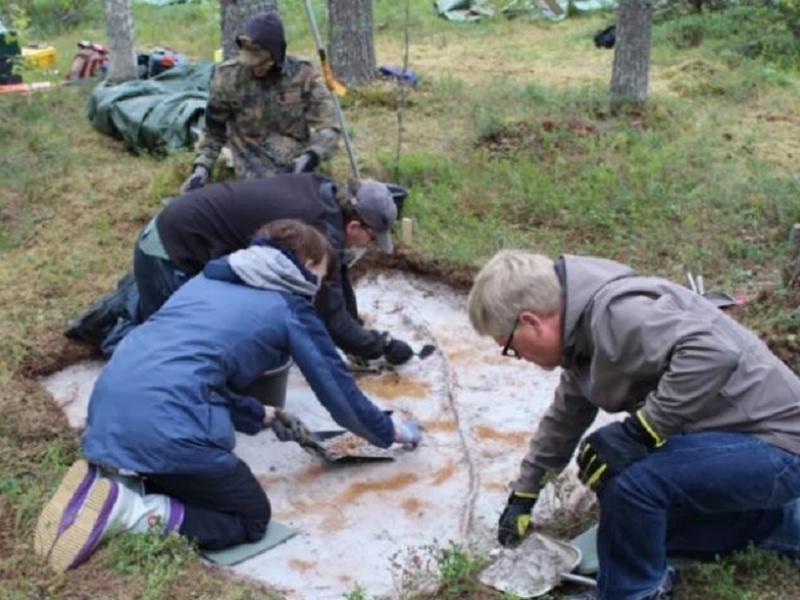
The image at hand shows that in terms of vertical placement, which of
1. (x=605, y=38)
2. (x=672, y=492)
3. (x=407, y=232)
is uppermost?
(x=672, y=492)

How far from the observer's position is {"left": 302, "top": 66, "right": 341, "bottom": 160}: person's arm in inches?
228

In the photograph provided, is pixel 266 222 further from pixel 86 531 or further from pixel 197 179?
→ pixel 86 531

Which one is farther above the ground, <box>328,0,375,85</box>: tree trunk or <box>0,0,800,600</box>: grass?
<box>328,0,375,85</box>: tree trunk

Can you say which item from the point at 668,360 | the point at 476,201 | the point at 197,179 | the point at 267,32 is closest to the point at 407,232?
the point at 476,201

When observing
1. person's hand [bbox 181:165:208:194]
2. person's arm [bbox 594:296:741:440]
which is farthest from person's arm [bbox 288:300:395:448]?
person's hand [bbox 181:165:208:194]

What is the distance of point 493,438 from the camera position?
14.8 ft

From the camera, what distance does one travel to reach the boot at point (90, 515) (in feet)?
11.1

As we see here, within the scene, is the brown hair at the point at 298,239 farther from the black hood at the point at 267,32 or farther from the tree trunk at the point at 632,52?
the tree trunk at the point at 632,52

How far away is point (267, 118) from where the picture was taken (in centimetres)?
585

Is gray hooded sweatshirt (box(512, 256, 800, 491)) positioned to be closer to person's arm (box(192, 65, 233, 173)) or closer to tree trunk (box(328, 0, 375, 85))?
person's arm (box(192, 65, 233, 173))

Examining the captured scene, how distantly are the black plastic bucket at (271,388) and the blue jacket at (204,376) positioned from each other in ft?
1.53

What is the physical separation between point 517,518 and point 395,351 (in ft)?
5.23

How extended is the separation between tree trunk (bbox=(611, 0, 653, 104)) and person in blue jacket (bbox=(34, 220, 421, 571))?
5080 millimetres

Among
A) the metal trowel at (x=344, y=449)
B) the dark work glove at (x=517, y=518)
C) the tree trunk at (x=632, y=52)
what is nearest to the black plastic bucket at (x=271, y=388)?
the metal trowel at (x=344, y=449)
